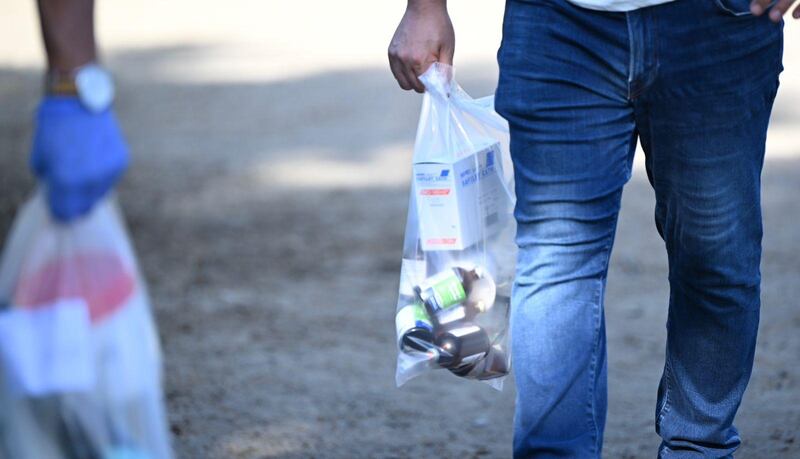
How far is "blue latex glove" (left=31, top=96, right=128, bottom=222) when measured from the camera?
6.53ft

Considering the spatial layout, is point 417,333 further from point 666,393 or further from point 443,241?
point 666,393

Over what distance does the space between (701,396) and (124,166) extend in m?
1.35

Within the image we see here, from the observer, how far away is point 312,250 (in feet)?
17.4

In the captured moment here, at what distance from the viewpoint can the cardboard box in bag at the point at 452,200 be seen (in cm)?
266

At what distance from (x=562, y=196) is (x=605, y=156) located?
4.6 inches

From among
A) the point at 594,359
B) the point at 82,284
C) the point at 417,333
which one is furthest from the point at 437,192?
the point at 82,284

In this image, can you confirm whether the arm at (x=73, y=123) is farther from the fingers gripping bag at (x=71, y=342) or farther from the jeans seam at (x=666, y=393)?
the jeans seam at (x=666, y=393)

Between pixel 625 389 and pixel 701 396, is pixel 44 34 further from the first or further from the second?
pixel 625 389

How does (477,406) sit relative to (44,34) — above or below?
below

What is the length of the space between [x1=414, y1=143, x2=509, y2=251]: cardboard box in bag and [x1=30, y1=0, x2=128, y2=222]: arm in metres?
0.81

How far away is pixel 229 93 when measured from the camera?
8.41m

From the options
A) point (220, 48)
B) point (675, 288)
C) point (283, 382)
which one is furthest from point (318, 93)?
point (675, 288)

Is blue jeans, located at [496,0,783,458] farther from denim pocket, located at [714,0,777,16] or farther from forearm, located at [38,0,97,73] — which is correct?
forearm, located at [38,0,97,73]

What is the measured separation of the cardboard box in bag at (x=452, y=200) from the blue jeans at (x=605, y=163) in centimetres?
20
